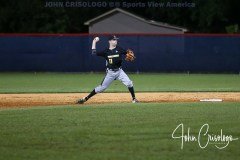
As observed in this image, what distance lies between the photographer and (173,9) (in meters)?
44.7

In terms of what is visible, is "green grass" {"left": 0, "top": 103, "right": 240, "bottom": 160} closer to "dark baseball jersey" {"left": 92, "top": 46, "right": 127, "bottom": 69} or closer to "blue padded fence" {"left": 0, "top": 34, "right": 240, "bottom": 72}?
"dark baseball jersey" {"left": 92, "top": 46, "right": 127, "bottom": 69}

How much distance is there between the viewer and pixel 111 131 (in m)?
10.6

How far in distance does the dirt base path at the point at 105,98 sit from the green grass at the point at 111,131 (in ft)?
7.13

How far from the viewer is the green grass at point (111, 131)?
29.1ft

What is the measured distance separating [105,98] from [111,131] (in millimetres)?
7544

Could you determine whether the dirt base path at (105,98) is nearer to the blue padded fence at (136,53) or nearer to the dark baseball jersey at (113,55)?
the dark baseball jersey at (113,55)

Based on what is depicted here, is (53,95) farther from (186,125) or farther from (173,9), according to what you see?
(173,9)

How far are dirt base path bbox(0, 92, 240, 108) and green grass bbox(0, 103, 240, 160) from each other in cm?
217

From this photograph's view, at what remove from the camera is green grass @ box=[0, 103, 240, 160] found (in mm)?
8883
